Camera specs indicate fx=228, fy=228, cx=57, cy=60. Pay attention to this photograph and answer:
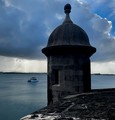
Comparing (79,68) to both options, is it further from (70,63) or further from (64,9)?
(64,9)

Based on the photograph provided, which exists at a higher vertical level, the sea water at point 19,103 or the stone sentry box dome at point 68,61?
the stone sentry box dome at point 68,61

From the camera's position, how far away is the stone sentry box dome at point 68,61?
8500 mm

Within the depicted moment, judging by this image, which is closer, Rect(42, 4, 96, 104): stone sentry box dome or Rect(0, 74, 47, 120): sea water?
Rect(42, 4, 96, 104): stone sentry box dome

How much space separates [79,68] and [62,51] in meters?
0.91

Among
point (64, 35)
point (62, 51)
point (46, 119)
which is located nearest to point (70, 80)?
point (62, 51)

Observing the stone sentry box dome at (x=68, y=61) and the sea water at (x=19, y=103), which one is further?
the sea water at (x=19, y=103)

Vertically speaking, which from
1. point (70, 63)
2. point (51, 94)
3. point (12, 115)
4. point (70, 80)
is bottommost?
point (12, 115)

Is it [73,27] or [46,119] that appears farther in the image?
[73,27]

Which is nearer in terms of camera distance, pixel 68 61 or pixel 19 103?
pixel 68 61

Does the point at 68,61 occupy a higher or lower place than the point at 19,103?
higher

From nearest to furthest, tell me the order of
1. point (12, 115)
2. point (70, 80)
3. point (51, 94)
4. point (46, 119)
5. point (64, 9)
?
point (46, 119), point (70, 80), point (51, 94), point (64, 9), point (12, 115)

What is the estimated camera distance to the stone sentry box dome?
850cm

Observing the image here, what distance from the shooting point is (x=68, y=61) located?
28.0ft

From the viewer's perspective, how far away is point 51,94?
897 centimetres
